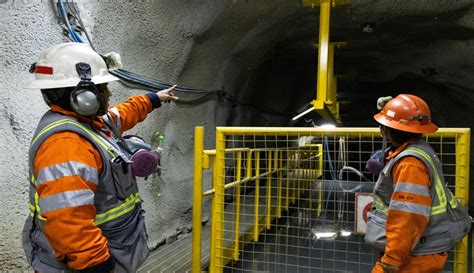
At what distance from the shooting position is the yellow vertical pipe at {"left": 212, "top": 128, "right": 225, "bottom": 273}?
326 centimetres

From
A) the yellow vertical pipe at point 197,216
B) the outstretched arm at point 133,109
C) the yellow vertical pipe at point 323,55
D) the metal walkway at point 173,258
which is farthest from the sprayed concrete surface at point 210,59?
the yellow vertical pipe at point 197,216

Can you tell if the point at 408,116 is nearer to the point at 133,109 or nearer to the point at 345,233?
the point at 133,109

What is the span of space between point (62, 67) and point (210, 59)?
372 cm

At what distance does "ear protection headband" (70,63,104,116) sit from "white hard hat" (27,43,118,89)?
0.17 ft

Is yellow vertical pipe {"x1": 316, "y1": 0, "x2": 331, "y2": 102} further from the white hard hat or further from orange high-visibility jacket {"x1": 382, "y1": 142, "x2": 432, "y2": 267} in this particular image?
the white hard hat

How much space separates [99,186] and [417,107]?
6.35 feet

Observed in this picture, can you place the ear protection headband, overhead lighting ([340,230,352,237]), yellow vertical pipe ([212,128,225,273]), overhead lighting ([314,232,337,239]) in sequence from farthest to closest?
1. overhead lighting ([340,230,352,237])
2. overhead lighting ([314,232,337,239])
3. yellow vertical pipe ([212,128,225,273])
4. the ear protection headband

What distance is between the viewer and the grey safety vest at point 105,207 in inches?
69.8

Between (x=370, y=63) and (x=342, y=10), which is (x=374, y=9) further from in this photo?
(x=370, y=63)

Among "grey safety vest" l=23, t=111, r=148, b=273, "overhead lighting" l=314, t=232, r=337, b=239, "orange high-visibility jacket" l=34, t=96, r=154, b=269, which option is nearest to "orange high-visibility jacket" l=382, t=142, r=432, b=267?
"grey safety vest" l=23, t=111, r=148, b=273

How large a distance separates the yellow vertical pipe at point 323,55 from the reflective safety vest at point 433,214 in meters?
2.13

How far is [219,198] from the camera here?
3314 mm

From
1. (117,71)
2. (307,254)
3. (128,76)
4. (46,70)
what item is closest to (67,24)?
(117,71)

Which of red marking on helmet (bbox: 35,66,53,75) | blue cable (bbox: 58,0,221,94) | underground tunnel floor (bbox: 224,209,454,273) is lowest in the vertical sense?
underground tunnel floor (bbox: 224,209,454,273)
